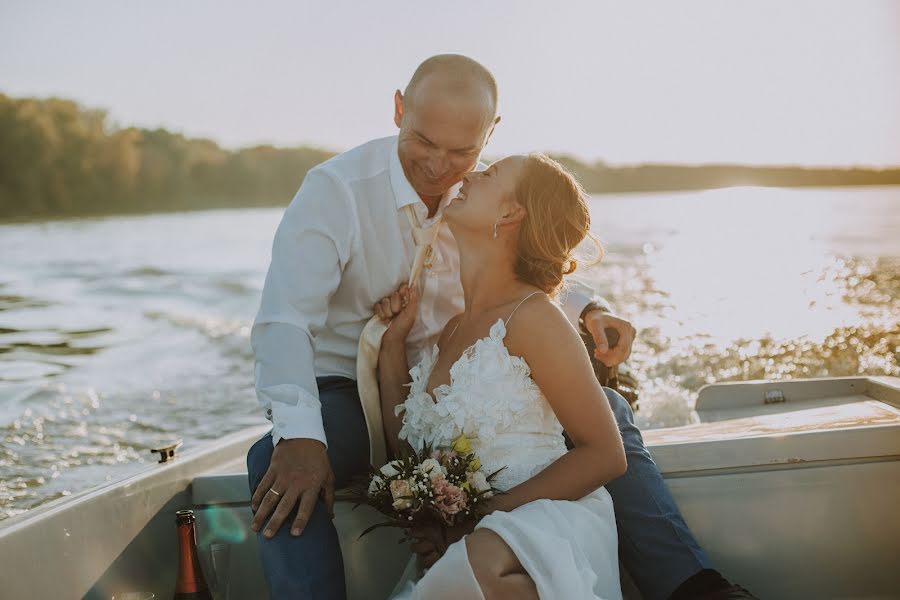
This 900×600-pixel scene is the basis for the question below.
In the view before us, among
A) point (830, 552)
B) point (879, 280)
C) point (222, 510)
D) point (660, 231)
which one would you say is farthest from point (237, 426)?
point (660, 231)

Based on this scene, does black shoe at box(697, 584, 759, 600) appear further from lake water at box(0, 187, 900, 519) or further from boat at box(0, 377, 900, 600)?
lake water at box(0, 187, 900, 519)

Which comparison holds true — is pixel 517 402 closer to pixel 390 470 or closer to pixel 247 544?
pixel 390 470

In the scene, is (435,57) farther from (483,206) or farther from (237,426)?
(237,426)

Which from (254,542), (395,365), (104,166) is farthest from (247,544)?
(104,166)

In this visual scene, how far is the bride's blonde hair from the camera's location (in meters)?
2.52

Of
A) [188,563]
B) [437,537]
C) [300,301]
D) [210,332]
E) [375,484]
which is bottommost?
[210,332]

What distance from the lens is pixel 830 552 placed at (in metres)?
2.69

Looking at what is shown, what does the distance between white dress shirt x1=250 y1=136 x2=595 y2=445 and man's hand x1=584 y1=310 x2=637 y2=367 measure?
0.46m

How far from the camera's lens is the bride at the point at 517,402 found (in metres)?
2.02

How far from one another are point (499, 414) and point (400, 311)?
0.61 metres

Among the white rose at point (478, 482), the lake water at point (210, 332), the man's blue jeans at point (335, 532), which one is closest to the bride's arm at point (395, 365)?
the man's blue jeans at point (335, 532)

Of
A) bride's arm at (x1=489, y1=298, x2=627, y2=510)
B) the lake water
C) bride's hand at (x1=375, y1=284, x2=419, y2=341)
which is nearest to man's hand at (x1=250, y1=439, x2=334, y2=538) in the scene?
bride's arm at (x1=489, y1=298, x2=627, y2=510)

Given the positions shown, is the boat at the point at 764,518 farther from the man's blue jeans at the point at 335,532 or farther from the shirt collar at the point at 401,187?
the shirt collar at the point at 401,187

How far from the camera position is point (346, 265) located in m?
2.91
